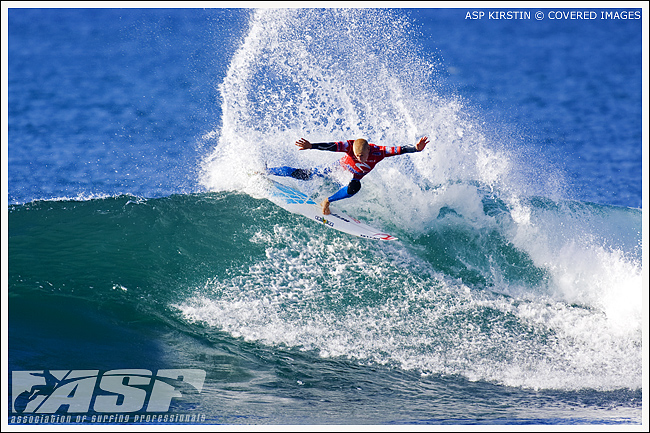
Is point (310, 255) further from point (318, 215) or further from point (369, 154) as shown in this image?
point (369, 154)

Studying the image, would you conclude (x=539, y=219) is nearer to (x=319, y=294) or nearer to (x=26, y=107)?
(x=319, y=294)

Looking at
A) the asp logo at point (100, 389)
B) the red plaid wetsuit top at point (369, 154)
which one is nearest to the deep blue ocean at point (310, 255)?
the asp logo at point (100, 389)

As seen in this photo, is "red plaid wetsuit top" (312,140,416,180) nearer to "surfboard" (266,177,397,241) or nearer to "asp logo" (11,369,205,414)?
"surfboard" (266,177,397,241)

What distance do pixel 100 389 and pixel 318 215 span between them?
4.40 meters

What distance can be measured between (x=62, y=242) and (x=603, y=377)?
28.5 ft

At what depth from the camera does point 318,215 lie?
32.1ft

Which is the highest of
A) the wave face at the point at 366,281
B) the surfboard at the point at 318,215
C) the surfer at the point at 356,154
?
the surfer at the point at 356,154

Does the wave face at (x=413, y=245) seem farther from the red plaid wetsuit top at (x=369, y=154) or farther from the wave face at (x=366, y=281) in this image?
the red plaid wetsuit top at (x=369, y=154)

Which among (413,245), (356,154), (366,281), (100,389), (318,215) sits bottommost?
(100,389)

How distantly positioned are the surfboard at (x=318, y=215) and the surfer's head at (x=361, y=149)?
4.25 feet

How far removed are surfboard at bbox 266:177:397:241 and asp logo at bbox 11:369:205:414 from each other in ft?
11.1

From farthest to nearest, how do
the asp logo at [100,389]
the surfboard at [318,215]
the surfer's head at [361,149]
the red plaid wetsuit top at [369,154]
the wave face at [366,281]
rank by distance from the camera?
1. the surfboard at [318,215]
2. the red plaid wetsuit top at [369,154]
3. the surfer's head at [361,149]
4. the wave face at [366,281]
5. the asp logo at [100,389]

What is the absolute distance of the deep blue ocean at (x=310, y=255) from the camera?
7.49 m

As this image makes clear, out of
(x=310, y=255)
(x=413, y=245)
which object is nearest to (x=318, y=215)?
(x=310, y=255)
